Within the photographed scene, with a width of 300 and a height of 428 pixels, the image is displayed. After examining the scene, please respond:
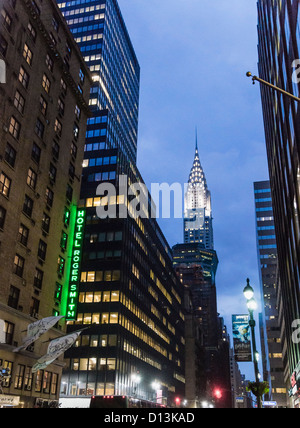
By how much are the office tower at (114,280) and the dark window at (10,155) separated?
1850 centimetres

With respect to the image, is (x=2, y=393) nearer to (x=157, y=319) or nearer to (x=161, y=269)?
(x=157, y=319)

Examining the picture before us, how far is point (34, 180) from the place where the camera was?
148ft

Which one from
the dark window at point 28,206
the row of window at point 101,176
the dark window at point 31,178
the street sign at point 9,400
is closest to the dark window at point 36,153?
the dark window at point 31,178

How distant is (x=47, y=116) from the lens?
49.4 m

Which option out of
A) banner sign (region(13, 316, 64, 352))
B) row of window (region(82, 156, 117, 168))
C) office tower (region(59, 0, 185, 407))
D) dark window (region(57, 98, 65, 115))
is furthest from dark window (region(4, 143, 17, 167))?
row of window (region(82, 156, 117, 168))

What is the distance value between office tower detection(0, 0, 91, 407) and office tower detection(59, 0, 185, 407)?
23.8ft

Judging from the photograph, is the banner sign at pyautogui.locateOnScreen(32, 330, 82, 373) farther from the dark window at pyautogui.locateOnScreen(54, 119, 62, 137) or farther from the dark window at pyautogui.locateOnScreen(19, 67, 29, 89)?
the dark window at pyautogui.locateOnScreen(19, 67, 29, 89)

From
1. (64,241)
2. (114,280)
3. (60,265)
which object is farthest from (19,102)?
(114,280)

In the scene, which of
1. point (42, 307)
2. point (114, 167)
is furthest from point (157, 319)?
point (42, 307)

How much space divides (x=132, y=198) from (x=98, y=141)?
2130 centimetres

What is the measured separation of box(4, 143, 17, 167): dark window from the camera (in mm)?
39844

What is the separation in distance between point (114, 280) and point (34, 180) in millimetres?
36214

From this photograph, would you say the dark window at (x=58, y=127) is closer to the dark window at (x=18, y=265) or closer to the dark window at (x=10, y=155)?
the dark window at (x=10, y=155)

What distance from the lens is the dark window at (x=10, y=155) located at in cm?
3984
